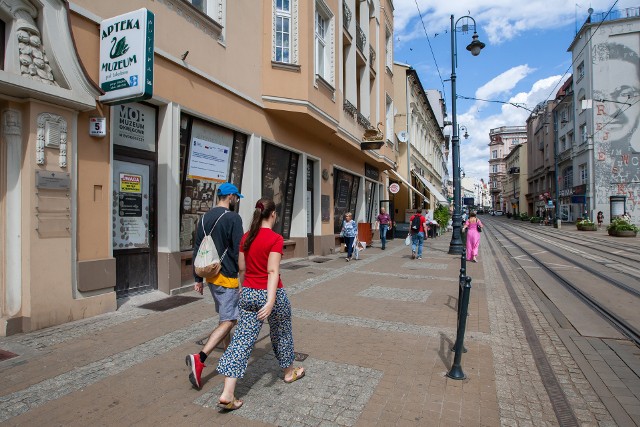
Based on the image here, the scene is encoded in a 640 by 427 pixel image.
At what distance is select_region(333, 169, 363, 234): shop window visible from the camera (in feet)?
53.9

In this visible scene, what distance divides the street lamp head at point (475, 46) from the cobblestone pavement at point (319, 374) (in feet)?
37.9

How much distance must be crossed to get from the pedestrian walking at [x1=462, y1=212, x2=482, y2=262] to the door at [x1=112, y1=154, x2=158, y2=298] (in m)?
9.76

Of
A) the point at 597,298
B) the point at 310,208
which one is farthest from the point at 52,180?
the point at 597,298

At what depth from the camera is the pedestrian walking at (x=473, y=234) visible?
1255 cm

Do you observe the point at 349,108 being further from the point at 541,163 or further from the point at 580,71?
the point at 541,163

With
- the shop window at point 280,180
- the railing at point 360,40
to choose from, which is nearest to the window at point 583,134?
the railing at point 360,40

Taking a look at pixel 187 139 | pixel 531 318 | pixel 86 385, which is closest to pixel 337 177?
pixel 187 139

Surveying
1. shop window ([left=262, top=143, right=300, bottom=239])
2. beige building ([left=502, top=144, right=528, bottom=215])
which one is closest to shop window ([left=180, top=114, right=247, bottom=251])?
shop window ([left=262, top=143, right=300, bottom=239])

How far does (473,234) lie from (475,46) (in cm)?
742

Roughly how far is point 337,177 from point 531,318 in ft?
36.5

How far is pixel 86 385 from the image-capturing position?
138 inches

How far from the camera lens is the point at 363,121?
56.3 ft

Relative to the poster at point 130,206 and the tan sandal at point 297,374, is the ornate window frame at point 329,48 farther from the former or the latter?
the tan sandal at point 297,374

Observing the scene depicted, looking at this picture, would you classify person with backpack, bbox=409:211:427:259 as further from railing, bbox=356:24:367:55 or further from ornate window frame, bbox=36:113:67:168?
ornate window frame, bbox=36:113:67:168
